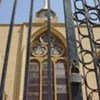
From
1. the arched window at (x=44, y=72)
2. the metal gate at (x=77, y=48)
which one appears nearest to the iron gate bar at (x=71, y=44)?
the metal gate at (x=77, y=48)

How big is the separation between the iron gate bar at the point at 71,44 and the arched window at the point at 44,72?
356 inches

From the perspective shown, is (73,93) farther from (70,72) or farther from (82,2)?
(82,2)

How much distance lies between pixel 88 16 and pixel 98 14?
129mm

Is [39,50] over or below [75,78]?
over

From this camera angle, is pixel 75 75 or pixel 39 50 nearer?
pixel 75 75

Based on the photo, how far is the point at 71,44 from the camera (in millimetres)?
2105

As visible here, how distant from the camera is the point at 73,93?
6.15ft

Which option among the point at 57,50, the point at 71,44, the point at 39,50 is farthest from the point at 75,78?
the point at 57,50

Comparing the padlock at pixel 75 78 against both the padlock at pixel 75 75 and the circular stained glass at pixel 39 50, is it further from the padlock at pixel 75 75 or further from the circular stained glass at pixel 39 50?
the circular stained glass at pixel 39 50

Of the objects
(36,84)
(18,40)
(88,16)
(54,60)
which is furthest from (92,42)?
(18,40)

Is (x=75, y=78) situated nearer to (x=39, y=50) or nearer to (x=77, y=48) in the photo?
(x=77, y=48)

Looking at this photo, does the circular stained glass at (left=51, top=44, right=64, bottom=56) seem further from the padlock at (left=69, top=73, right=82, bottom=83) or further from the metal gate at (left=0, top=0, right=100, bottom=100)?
the padlock at (left=69, top=73, right=82, bottom=83)

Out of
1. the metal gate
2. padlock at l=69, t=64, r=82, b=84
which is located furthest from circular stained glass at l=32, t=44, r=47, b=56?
padlock at l=69, t=64, r=82, b=84

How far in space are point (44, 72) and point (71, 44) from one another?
10.0m
